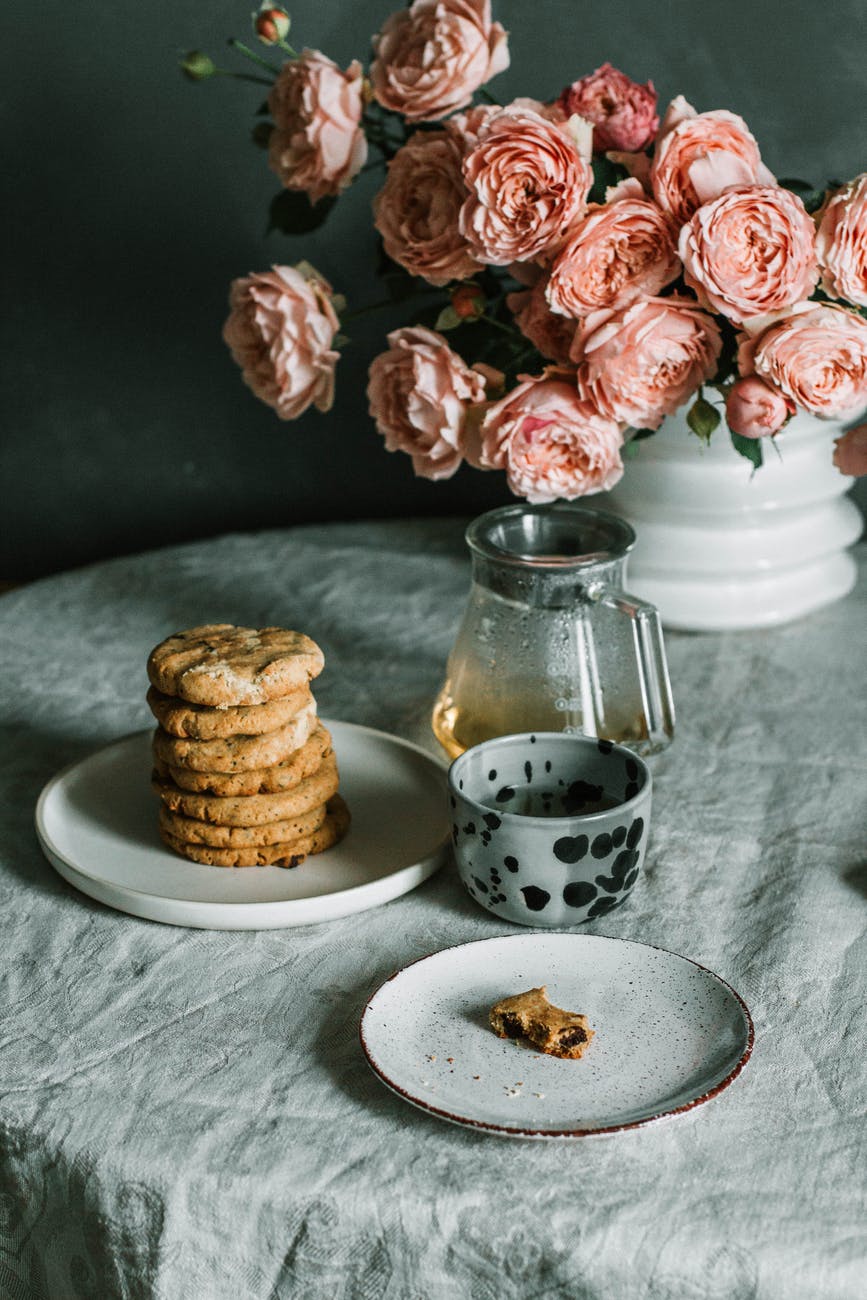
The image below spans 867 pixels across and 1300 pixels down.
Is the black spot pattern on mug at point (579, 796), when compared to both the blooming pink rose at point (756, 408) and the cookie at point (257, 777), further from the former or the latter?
the blooming pink rose at point (756, 408)

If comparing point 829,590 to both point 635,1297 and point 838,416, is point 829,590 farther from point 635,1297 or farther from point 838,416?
point 635,1297

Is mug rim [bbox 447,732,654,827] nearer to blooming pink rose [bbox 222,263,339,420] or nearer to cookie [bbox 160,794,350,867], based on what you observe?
cookie [bbox 160,794,350,867]

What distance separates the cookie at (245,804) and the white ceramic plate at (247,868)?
0.13 feet

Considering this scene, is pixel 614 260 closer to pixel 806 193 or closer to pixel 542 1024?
pixel 806 193

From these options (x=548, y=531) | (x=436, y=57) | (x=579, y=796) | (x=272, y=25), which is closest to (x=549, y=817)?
(x=579, y=796)

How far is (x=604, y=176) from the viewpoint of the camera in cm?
106

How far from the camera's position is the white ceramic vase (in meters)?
1.27

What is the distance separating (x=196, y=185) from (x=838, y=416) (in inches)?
36.0

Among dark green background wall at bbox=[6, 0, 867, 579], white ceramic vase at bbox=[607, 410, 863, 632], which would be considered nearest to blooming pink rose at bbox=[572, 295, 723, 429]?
white ceramic vase at bbox=[607, 410, 863, 632]

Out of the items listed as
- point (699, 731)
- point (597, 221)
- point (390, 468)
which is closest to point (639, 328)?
point (597, 221)

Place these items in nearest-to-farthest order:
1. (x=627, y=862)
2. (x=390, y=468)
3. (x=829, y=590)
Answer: (x=627, y=862) → (x=829, y=590) → (x=390, y=468)

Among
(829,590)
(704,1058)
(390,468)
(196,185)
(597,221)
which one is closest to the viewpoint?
(704,1058)

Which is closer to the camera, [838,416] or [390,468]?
[838,416]

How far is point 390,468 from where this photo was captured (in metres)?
1.76
